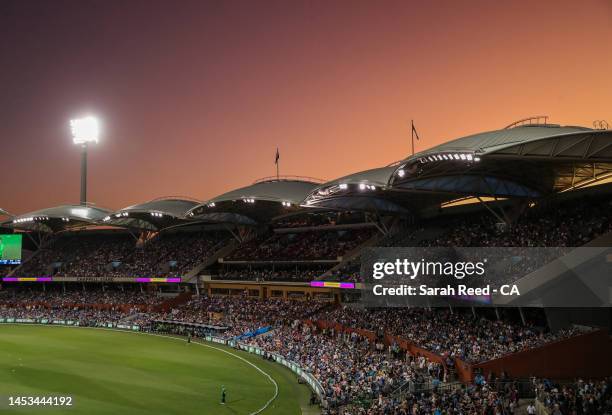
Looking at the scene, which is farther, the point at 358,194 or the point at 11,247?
the point at 11,247

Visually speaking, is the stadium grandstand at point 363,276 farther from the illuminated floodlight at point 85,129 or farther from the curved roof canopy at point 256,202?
the illuminated floodlight at point 85,129

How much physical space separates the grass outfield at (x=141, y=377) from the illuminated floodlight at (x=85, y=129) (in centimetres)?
4941

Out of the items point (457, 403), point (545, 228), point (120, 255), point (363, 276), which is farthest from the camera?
point (120, 255)

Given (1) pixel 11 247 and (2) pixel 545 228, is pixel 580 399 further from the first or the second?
(1) pixel 11 247

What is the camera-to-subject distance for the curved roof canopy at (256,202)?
5997 cm

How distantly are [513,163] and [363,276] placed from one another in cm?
1793

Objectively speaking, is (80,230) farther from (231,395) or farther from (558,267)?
(558,267)

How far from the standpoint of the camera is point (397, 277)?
42688 millimetres

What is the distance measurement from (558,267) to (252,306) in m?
36.4

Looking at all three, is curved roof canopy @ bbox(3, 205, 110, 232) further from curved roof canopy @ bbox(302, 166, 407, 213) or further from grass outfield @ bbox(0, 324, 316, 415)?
curved roof canopy @ bbox(302, 166, 407, 213)

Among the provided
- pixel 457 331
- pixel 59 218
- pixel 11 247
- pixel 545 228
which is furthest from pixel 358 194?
pixel 11 247

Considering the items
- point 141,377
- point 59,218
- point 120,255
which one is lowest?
point 141,377

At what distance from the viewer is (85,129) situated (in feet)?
325

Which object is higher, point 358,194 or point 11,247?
point 358,194
